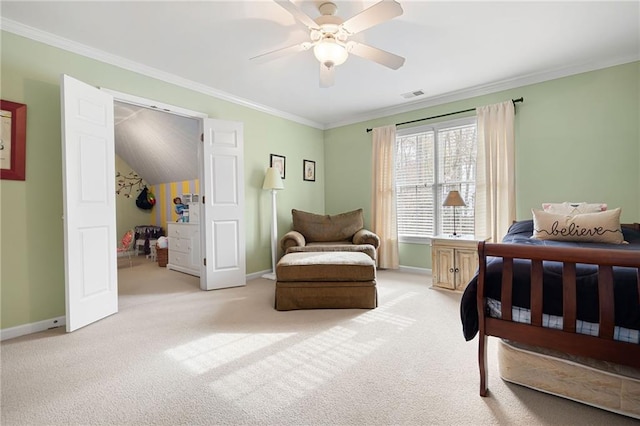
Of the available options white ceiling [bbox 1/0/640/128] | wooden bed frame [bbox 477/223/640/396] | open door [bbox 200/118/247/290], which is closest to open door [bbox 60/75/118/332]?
white ceiling [bbox 1/0/640/128]

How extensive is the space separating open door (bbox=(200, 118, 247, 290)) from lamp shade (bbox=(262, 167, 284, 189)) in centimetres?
43

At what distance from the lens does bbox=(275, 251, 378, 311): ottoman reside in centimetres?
290

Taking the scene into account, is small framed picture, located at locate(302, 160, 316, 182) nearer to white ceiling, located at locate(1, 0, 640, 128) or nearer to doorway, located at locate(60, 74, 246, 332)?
white ceiling, located at locate(1, 0, 640, 128)

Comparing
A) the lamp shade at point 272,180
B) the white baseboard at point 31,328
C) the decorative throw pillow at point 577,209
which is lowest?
the white baseboard at point 31,328

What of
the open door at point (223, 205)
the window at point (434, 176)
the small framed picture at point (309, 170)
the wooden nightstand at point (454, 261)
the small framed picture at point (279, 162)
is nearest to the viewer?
the wooden nightstand at point (454, 261)

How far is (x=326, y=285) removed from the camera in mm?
2906

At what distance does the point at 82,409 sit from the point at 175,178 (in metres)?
5.23

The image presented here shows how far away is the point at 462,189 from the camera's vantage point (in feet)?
13.3

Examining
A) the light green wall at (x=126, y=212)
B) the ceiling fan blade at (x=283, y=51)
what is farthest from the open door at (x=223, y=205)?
the light green wall at (x=126, y=212)

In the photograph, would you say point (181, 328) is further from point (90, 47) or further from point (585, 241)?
point (585, 241)

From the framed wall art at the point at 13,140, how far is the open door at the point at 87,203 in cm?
34

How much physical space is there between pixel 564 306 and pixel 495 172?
268 cm

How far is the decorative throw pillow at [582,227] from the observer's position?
230 centimetres

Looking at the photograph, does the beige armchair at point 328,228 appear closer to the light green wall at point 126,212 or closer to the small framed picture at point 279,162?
the small framed picture at point 279,162
